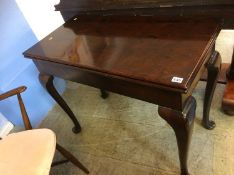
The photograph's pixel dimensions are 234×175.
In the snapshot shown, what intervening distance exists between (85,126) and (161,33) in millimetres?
1030

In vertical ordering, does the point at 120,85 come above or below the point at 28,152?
above

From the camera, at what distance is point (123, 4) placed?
47.5 inches

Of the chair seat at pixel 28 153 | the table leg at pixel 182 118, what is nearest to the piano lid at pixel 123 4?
the table leg at pixel 182 118

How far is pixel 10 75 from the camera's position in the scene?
1.65m

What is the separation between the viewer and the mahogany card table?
813 mm

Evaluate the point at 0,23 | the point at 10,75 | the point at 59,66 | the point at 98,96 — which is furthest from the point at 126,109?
the point at 0,23

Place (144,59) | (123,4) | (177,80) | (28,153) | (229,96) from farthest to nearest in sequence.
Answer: (229,96) → (123,4) → (28,153) → (144,59) → (177,80)

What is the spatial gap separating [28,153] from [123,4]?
2.98 feet

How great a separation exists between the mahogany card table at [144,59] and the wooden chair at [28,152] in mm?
330

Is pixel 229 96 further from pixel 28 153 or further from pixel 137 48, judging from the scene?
pixel 28 153

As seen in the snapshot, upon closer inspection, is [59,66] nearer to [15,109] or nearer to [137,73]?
[137,73]

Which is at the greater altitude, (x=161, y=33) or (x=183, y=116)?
(x=161, y=33)

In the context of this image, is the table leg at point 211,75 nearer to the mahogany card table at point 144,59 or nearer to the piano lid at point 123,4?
the mahogany card table at point 144,59

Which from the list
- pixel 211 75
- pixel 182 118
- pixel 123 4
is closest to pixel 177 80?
pixel 182 118
